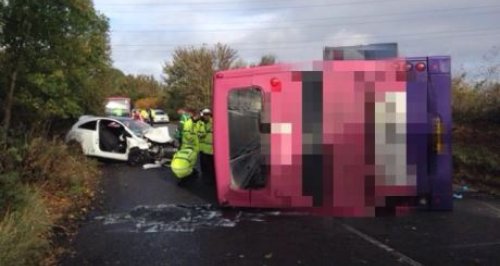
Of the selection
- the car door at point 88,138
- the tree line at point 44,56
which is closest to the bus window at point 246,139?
the tree line at point 44,56

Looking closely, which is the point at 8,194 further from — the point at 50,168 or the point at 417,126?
the point at 417,126

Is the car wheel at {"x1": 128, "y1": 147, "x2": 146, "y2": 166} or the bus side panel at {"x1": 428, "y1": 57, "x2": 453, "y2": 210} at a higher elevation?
the bus side panel at {"x1": 428, "y1": 57, "x2": 453, "y2": 210}

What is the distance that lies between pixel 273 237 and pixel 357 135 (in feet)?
6.46

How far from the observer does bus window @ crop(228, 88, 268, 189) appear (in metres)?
9.07

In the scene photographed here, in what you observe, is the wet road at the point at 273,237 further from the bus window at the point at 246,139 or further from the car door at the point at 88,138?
the car door at the point at 88,138

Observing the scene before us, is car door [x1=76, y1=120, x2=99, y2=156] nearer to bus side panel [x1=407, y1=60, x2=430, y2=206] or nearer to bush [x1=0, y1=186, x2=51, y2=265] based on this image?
bush [x1=0, y1=186, x2=51, y2=265]

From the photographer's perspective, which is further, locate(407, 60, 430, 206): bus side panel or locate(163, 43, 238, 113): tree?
locate(163, 43, 238, 113): tree

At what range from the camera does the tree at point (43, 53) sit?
1599 cm

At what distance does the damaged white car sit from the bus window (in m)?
9.74

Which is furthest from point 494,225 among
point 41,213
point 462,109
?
point 462,109

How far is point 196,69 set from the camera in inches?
2625

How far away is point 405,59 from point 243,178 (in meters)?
3.20

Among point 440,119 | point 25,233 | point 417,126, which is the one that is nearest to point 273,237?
point 417,126

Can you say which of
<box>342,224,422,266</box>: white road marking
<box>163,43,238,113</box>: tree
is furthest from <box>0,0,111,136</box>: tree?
<box>163,43,238,113</box>: tree
